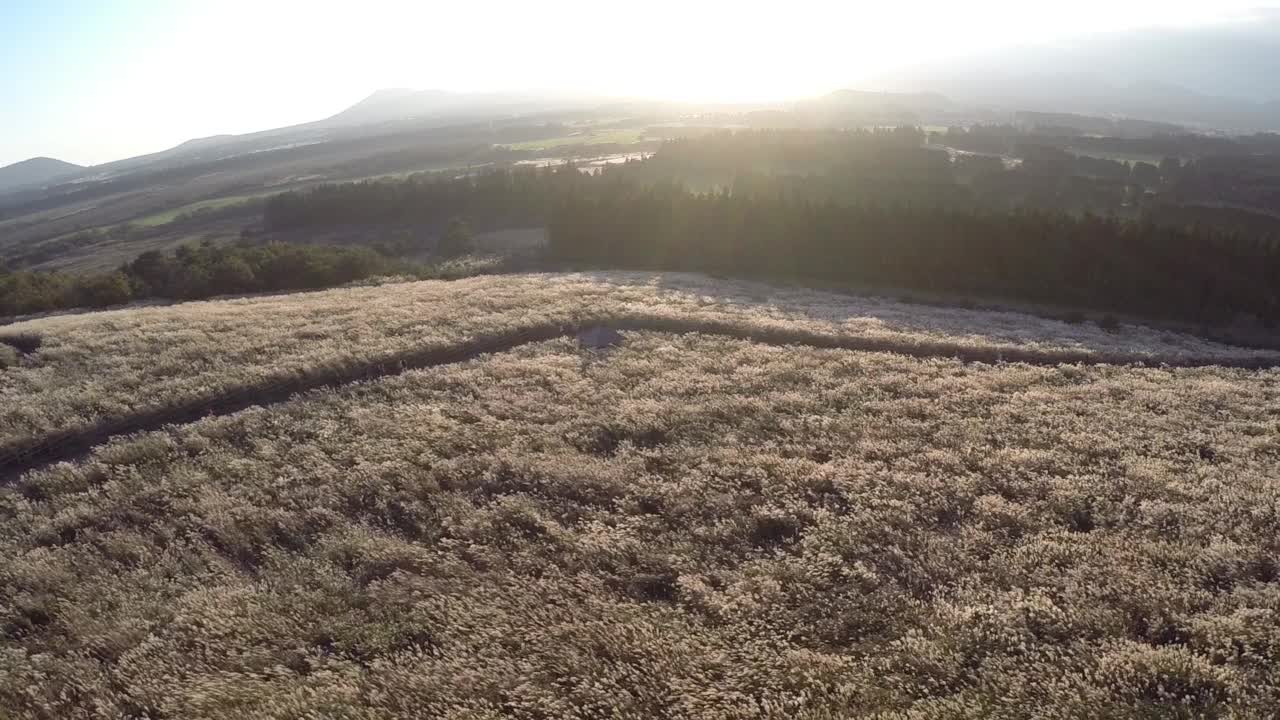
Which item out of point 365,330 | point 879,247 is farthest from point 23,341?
point 879,247

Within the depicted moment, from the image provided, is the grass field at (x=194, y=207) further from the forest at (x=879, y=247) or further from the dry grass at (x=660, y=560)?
the dry grass at (x=660, y=560)

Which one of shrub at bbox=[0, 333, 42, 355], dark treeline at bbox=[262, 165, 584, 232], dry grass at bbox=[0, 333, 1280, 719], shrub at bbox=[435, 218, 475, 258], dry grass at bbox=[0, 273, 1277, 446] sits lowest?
dry grass at bbox=[0, 333, 1280, 719]

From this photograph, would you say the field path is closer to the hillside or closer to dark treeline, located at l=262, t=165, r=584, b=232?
the hillside

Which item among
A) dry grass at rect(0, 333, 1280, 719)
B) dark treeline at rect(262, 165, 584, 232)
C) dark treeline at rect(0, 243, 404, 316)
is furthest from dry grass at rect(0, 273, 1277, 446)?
dark treeline at rect(262, 165, 584, 232)

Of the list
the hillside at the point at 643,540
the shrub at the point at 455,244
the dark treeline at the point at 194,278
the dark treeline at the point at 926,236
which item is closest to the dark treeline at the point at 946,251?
the dark treeline at the point at 926,236

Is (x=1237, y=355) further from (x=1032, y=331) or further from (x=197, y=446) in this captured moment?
(x=197, y=446)

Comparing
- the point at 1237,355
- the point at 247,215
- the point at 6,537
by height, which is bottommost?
the point at 1237,355

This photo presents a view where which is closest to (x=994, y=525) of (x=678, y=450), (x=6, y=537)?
(x=678, y=450)
